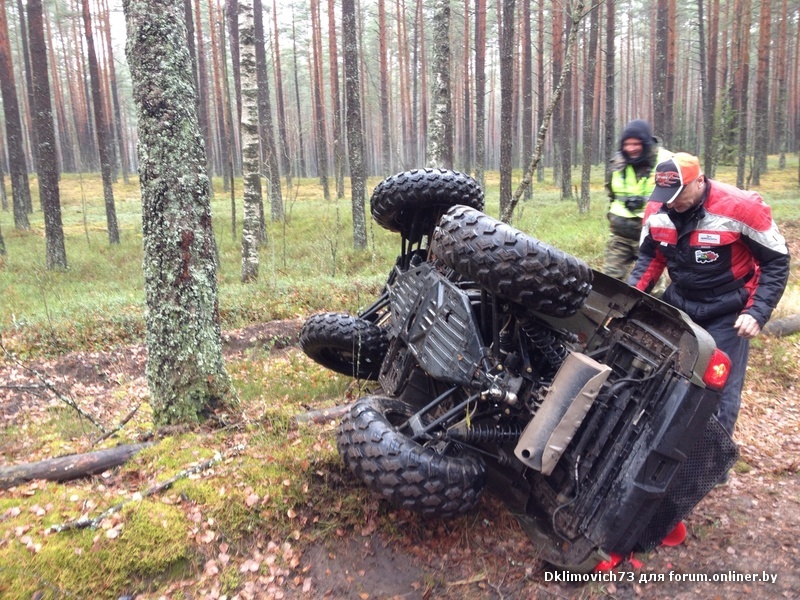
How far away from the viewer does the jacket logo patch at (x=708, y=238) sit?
3.86 meters

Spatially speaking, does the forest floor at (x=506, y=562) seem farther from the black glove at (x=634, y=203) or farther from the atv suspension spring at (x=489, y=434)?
the black glove at (x=634, y=203)

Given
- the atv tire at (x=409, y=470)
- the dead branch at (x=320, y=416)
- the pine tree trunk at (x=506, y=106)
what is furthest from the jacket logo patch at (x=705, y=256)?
the pine tree trunk at (x=506, y=106)

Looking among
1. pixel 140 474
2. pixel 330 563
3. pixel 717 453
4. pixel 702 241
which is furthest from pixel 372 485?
pixel 702 241

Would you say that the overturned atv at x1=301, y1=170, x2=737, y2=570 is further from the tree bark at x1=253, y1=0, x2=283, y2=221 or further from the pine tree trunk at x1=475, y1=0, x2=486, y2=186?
the pine tree trunk at x1=475, y1=0, x2=486, y2=186

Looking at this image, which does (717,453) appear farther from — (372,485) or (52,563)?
(52,563)

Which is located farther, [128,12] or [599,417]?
[128,12]

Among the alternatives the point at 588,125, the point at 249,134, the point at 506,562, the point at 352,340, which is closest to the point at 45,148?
the point at 249,134

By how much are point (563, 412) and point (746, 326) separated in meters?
1.58

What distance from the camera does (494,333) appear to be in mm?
3568

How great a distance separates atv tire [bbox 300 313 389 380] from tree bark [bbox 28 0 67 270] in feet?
43.2

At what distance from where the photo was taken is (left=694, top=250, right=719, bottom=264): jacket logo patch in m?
3.91

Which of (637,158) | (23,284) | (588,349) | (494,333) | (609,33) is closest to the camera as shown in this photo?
(494,333)

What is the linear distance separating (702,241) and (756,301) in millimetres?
522

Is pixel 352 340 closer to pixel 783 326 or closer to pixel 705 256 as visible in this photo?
pixel 705 256
